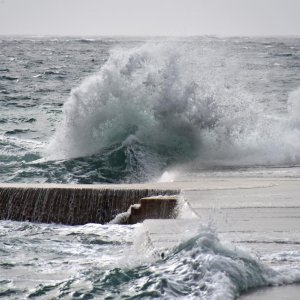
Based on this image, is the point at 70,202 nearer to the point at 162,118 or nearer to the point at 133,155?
the point at 133,155

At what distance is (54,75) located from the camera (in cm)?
3450

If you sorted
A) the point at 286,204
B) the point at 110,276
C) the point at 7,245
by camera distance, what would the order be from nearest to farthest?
the point at 110,276 < the point at 7,245 < the point at 286,204

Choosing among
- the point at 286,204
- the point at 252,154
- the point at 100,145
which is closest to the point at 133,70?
the point at 100,145

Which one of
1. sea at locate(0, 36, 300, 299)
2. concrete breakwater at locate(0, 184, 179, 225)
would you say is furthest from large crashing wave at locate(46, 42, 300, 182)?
concrete breakwater at locate(0, 184, 179, 225)

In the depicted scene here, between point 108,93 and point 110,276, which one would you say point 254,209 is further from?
point 108,93

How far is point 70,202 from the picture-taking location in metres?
8.84

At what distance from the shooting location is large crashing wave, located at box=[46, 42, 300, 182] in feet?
42.2

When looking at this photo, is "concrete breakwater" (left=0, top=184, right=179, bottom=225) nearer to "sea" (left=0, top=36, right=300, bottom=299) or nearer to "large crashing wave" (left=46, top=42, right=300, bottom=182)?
"sea" (left=0, top=36, right=300, bottom=299)

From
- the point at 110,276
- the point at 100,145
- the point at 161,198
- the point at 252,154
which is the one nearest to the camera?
the point at 110,276

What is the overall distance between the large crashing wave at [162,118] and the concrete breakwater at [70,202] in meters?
3.53

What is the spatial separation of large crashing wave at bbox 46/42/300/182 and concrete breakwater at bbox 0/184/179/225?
139 inches

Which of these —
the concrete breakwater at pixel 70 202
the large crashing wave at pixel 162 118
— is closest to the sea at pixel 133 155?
the large crashing wave at pixel 162 118

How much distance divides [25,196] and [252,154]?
4.52 metres

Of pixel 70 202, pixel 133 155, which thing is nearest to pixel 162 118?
pixel 133 155
